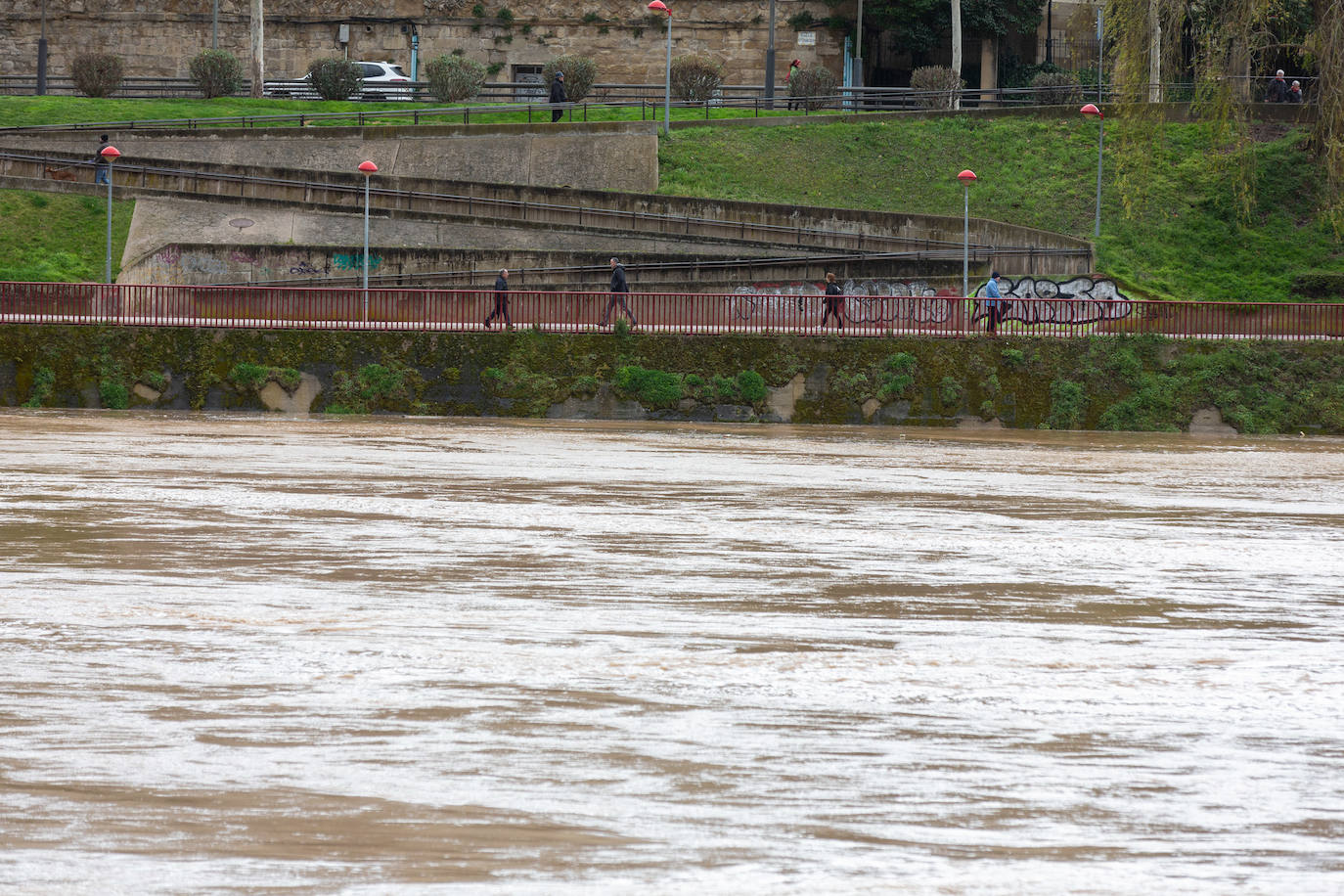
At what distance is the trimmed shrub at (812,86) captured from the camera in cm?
5616

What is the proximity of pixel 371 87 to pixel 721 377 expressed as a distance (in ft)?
111

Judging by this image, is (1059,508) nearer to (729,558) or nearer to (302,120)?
(729,558)

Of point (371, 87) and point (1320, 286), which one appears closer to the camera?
point (1320, 286)

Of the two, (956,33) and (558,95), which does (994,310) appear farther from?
(956,33)

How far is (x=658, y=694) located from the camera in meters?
7.98

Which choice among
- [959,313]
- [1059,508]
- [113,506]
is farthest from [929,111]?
[113,506]

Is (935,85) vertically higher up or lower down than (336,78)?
higher up

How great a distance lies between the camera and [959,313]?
28.8m

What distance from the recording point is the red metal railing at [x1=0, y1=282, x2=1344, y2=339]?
28.4 metres

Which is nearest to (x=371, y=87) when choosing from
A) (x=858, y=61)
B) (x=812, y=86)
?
(x=812, y=86)

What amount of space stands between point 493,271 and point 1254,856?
31.2 meters

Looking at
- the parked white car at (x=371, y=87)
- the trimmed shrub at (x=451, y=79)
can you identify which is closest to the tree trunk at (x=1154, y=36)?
the trimmed shrub at (x=451, y=79)

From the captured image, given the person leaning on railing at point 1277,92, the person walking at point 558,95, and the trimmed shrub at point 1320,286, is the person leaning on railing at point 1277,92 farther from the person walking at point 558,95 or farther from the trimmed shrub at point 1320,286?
the person walking at point 558,95

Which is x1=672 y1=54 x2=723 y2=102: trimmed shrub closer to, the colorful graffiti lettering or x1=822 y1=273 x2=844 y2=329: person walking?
the colorful graffiti lettering
